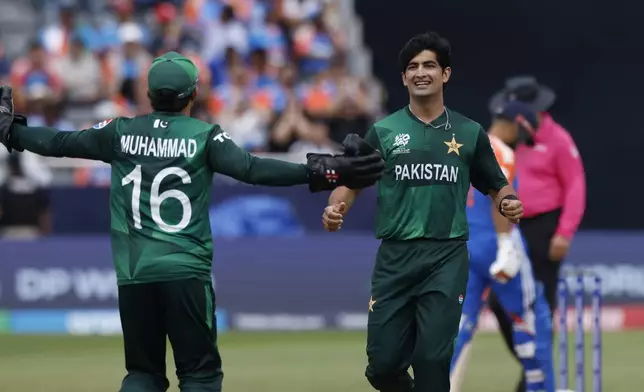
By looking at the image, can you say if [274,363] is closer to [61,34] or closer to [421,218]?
[421,218]

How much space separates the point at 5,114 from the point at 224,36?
1234 cm

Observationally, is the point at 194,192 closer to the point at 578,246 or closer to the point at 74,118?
the point at 578,246

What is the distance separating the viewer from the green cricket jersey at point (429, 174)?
8008 millimetres

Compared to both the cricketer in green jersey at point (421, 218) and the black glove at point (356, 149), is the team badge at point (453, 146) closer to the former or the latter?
the cricketer in green jersey at point (421, 218)

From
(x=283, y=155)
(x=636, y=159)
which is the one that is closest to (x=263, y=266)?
(x=283, y=155)

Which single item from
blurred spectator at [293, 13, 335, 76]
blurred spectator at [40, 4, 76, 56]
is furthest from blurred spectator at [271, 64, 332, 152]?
blurred spectator at [40, 4, 76, 56]

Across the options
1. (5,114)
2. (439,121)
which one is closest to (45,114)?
(5,114)

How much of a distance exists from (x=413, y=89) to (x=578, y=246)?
357 inches

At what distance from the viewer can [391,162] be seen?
810 centimetres

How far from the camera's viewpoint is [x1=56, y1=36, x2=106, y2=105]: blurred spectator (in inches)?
760

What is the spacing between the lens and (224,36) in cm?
1988

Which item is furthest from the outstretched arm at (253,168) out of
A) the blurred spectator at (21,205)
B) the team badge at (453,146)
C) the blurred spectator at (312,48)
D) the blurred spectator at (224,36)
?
the blurred spectator at (312,48)

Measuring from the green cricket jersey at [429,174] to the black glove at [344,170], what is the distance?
70 cm

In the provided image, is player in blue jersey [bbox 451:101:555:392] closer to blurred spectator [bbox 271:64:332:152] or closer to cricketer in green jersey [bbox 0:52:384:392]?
cricketer in green jersey [bbox 0:52:384:392]
